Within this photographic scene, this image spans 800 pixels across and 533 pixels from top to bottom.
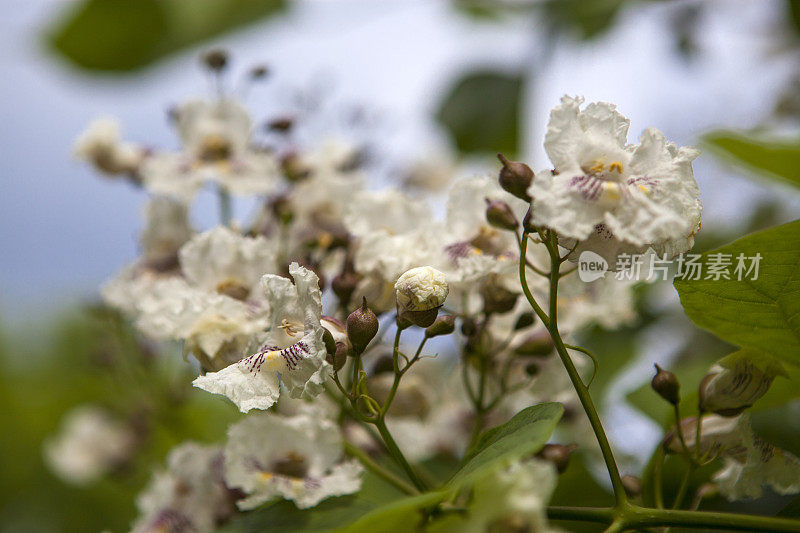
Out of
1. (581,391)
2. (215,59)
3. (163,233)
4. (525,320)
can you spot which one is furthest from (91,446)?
(581,391)

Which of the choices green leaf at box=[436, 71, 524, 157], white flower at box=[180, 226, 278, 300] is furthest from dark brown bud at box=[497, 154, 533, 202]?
green leaf at box=[436, 71, 524, 157]

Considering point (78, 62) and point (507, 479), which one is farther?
point (78, 62)

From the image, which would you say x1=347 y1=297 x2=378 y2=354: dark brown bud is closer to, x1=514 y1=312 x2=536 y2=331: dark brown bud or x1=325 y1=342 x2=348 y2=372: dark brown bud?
x1=325 y1=342 x2=348 y2=372: dark brown bud

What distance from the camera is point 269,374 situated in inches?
27.3

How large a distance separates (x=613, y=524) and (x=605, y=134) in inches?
14.2

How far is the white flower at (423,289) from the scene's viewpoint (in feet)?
2.30

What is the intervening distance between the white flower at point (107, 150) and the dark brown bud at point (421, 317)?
732 millimetres

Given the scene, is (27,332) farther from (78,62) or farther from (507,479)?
(507,479)

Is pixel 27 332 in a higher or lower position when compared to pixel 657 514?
lower

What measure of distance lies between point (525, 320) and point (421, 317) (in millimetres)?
218

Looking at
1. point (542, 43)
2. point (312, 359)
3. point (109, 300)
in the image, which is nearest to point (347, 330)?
point (312, 359)

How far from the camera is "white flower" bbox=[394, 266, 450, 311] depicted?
2.30 ft

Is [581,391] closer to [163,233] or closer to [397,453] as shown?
[397,453]

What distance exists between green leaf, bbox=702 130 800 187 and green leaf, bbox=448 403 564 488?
553 millimetres
